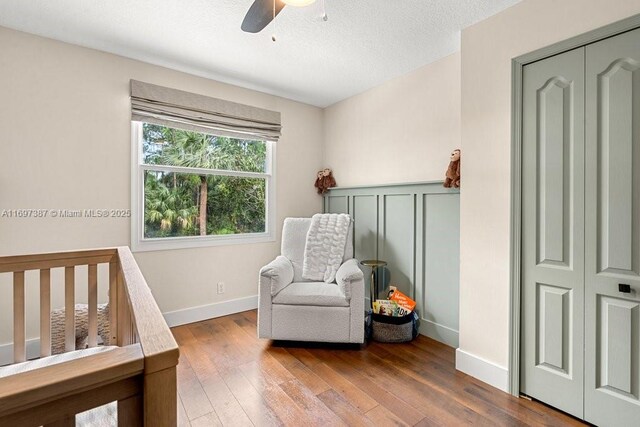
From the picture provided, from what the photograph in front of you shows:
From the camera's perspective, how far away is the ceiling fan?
1444 mm

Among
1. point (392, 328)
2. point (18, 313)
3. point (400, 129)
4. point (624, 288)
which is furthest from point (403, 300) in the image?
point (18, 313)

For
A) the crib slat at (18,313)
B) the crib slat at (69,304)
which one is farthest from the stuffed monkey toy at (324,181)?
the crib slat at (18,313)

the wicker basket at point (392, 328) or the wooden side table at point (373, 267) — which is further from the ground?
the wooden side table at point (373, 267)

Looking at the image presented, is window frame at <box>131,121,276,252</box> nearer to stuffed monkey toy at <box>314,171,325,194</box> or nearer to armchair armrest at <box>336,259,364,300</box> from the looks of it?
stuffed monkey toy at <box>314,171,325,194</box>

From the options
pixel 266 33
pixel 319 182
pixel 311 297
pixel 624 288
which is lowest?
pixel 311 297

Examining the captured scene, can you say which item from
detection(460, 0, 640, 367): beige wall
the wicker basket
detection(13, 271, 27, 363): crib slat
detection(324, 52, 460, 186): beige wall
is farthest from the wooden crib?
detection(324, 52, 460, 186): beige wall

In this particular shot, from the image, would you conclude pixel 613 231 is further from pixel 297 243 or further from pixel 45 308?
pixel 45 308

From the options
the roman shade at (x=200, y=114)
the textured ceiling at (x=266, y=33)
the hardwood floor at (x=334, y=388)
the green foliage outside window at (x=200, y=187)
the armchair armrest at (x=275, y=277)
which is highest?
the textured ceiling at (x=266, y=33)

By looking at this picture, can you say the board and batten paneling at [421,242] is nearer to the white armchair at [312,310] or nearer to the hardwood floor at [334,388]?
the hardwood floor at [334,388]

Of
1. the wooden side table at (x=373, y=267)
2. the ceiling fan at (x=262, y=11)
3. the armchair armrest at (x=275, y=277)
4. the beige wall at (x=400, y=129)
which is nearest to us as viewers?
the ceiling fan at (x=262, y=11)

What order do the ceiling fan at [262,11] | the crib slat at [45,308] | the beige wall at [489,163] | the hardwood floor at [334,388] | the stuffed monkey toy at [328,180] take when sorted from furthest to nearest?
the stuffed monkey toy at [328,180], the beige wall at [489,163], the hardwood floor at [334,388], the crib slat at [45,308], the ceiling fan at [262,11]

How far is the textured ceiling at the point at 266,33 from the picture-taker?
77.2 inches

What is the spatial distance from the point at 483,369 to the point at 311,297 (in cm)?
128

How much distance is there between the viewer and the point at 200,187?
10.2ft
